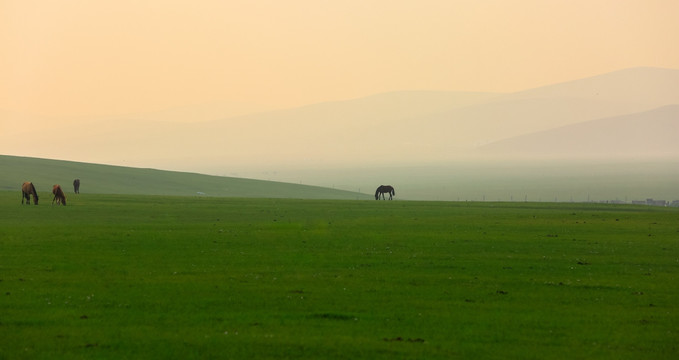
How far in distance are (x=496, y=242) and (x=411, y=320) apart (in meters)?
19.5

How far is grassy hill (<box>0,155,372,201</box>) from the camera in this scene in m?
108

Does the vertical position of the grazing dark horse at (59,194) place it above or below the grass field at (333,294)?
above

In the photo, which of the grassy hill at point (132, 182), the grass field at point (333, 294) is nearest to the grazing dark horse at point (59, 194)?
the grass field at point (333, 294)

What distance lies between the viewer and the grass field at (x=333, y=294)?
1558 cm

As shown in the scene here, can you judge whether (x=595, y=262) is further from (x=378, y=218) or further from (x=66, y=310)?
(x=378, y=218)

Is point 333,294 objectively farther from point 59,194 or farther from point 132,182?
point 132,182

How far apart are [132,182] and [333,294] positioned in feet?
349

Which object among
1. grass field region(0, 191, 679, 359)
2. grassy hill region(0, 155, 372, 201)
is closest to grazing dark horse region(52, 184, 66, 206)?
grass field region(0, 191, 679, 359)

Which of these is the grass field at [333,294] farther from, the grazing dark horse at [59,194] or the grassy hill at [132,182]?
the grassy hill at [132,182]

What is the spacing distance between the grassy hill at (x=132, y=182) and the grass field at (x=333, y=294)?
71.5 m

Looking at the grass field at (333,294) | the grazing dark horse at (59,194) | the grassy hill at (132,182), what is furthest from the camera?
the grassy hill at (132,182)

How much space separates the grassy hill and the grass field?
7149 centimetres

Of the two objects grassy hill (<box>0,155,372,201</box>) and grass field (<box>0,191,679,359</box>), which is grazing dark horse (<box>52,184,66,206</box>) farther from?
grassy hill (<box>0,155,372,201</box>)

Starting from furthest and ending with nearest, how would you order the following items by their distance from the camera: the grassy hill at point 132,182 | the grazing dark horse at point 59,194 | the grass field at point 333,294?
1. the grassy hill at point 132,182
2. the grazing dark horse at point 59,194
3. the grass field at point 333,294
